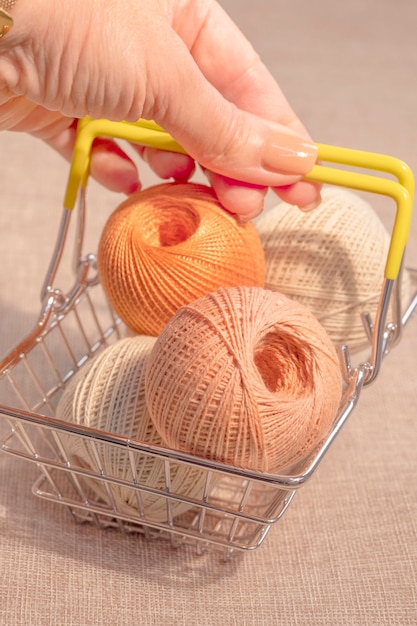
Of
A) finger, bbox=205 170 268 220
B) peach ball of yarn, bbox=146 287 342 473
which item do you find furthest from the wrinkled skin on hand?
peach ball of yarn, bbox=146 287 342 473

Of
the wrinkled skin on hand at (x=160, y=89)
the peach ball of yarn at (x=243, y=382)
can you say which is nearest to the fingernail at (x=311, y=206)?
the wrinkled skin on hand at (x=160, y=89)

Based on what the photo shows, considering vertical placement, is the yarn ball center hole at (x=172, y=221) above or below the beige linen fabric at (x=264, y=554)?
above

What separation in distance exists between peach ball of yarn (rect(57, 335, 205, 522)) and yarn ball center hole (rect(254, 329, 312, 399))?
0.26ft

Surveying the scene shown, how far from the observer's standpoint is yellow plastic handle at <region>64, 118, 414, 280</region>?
1.68 ft

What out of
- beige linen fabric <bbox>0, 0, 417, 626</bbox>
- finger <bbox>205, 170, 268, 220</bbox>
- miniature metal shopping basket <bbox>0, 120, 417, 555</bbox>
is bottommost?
beige linen fabric <bbox>0, 0, 417, 626</bbox>

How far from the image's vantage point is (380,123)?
3.51ft

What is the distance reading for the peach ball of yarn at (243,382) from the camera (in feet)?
1.39

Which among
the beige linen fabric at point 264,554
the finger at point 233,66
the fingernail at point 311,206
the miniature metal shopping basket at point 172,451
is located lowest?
the beige linen fabric at point 264,554

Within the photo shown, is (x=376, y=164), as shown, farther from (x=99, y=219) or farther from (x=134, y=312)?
(x=99, y=219)

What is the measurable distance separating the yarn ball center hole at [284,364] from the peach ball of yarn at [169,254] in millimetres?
73

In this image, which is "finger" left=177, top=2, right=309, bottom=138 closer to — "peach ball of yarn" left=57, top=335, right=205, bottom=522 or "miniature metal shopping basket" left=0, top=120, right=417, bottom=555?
"miniature metal shopping basket" left=0, top=120, right=417, bottom=555

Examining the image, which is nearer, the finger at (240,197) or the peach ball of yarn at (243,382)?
the peach ball of yarn at (243,382)

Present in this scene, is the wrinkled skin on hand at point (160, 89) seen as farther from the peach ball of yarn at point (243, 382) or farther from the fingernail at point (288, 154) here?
the peach ball of yarn at point (243, 382)

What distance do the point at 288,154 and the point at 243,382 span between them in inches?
7.2
